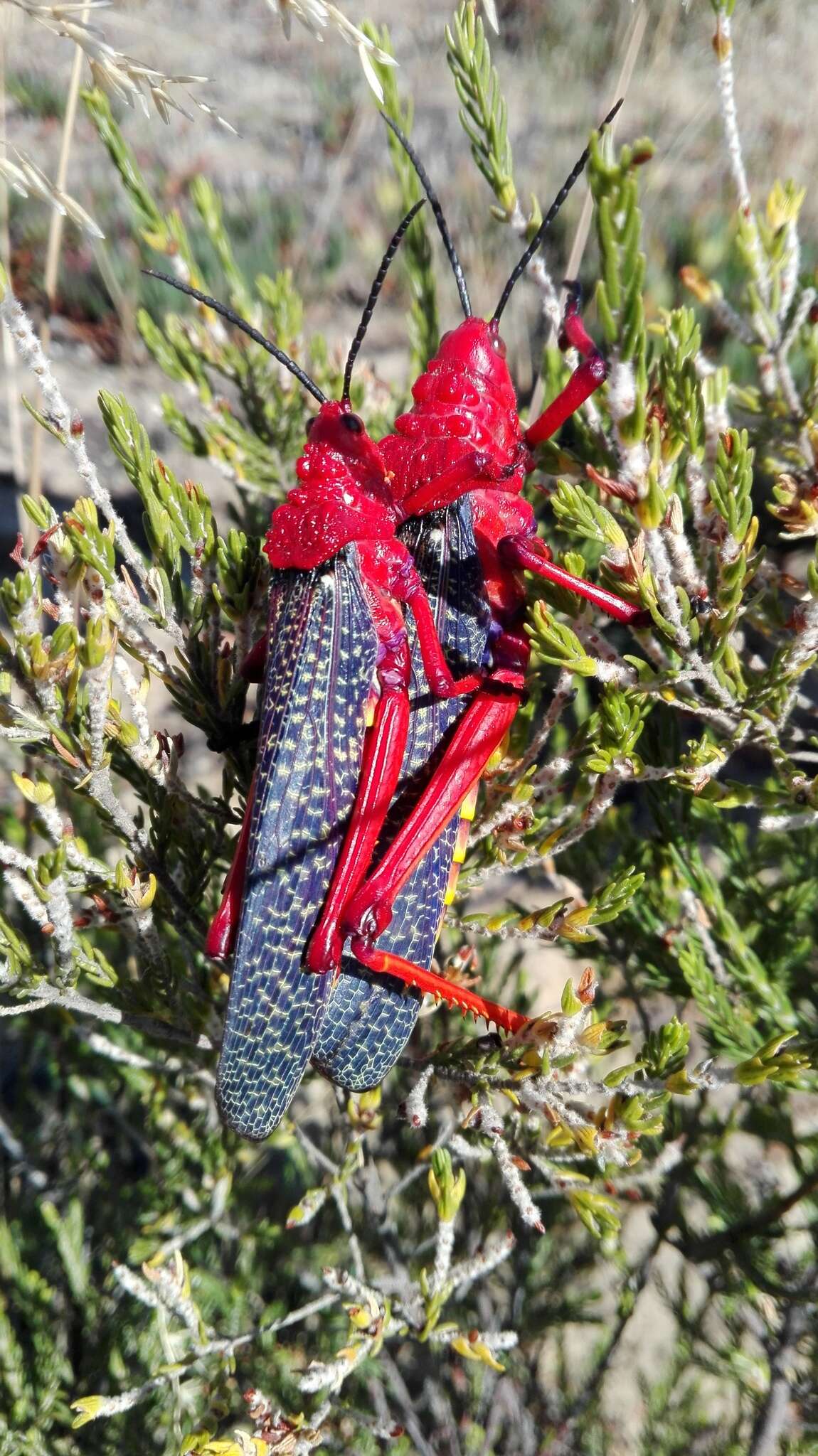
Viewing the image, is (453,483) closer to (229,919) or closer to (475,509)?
(475,509)

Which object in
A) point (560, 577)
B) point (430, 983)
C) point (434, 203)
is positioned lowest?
Answer: point (430, 983)

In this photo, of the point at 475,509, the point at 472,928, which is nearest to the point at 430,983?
the point at 472,928

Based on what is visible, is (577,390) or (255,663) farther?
(255,663)

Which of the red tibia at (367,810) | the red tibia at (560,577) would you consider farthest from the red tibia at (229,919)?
the red tibia at (560,577)

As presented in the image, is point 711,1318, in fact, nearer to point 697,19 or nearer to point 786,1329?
point 786,1329

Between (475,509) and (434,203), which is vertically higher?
(434,203)

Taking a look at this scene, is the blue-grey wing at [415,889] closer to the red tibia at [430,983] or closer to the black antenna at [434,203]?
the red tibia at [430,983]

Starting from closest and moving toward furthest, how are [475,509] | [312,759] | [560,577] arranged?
[560,577] < [312,759] < [475,509]
